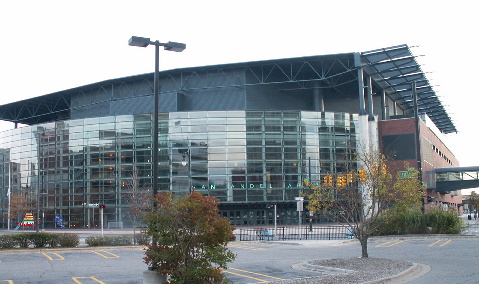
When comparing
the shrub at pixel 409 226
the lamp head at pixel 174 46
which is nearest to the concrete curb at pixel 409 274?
the lamp head at pixel 174 46

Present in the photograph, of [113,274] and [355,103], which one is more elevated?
[355,103]

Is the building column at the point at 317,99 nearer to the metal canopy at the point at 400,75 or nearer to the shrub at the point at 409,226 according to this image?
the metal canopy at the point at 400,75

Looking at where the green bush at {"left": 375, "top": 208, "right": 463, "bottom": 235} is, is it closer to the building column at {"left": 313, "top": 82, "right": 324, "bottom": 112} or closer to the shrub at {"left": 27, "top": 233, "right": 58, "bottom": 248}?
the shrub at {"left": 27, "top": 233, "right": 58, "bottom": 248}

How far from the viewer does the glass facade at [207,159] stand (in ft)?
206

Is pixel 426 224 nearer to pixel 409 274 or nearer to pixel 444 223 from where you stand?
pixel 444 223

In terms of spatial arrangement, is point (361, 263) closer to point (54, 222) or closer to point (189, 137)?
point (189, 137)

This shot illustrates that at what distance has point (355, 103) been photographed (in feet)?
255

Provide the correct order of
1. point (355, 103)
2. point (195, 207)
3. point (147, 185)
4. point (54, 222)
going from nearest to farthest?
1. point (195, 207)
2. point (147, 185)
3. point (54, 222)
4. point (355, 103)

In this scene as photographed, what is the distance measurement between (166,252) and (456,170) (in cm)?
7853

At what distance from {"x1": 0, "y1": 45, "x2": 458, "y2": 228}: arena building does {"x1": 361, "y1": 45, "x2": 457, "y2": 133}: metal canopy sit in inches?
8.6

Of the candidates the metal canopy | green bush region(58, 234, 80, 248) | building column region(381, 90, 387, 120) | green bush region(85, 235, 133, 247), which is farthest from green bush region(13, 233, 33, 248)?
building column region(381, 90, 387, 120)

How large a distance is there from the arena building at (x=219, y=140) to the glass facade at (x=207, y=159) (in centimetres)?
12

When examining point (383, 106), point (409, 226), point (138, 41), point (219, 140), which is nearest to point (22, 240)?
point (138, 41)

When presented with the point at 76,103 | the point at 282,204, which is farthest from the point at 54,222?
the point at 282,204
